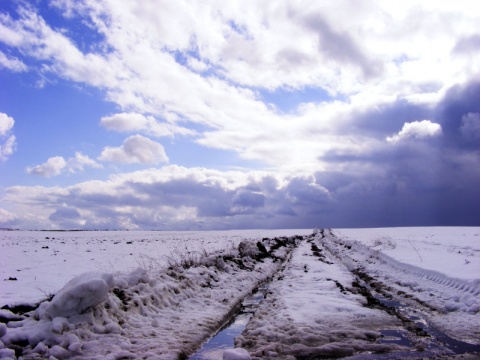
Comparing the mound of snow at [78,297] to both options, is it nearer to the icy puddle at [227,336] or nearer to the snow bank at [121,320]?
the snow bank at [121,320]

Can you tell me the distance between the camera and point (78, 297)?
712cm

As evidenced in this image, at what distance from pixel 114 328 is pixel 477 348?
21.2 ft

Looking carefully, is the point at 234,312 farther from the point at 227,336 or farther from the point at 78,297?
the point at 78,297

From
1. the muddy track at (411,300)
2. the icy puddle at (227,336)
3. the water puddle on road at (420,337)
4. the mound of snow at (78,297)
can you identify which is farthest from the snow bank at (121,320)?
the muddy track at (411,300)

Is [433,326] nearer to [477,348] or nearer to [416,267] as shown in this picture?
[477,348]

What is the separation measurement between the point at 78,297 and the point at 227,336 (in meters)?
3.06

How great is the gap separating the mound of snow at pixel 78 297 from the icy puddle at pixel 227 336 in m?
2.19

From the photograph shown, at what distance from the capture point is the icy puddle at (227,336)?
6.71 meters

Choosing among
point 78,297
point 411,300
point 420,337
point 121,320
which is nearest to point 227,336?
point 121,320

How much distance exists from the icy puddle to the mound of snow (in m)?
2.19

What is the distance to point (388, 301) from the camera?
1073 cm

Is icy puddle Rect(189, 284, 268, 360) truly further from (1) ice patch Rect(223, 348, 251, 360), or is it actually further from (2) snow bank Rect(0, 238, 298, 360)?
(1) ice patch Rect(223, 348, 251, 360)

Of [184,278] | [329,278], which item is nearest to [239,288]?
[184,278]

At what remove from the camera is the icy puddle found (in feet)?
22.0
